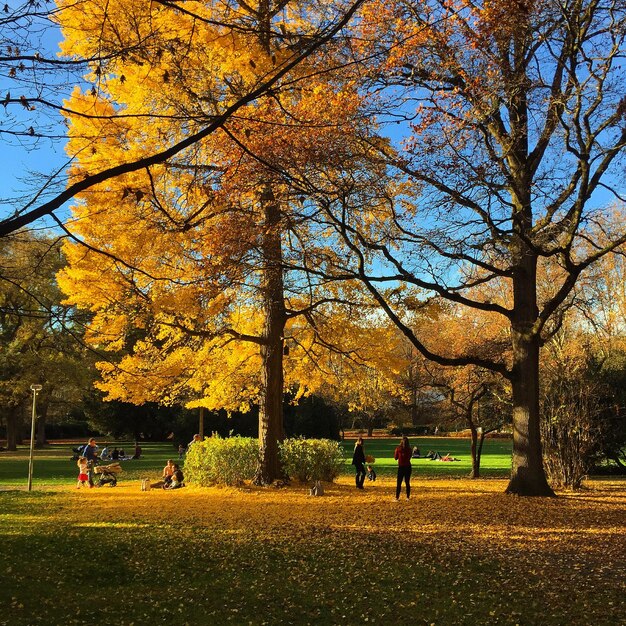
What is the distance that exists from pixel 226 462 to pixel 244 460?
0.45 m

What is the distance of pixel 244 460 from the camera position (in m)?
16.1

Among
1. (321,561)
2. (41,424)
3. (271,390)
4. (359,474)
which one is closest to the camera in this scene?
(321,561)

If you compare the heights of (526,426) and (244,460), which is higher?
(526,426)

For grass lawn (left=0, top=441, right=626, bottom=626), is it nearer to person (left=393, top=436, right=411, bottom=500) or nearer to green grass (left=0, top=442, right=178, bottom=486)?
person (left=393, top=436, right=411, bottom=500)

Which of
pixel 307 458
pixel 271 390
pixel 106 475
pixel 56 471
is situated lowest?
pixel 56 471

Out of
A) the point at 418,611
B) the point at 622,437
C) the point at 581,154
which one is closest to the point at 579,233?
the point at 581,154

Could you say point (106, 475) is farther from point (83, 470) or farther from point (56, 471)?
point (56, 471)

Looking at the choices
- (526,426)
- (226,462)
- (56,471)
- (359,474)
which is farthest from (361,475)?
(56,471)

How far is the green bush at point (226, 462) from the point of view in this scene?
16031mm

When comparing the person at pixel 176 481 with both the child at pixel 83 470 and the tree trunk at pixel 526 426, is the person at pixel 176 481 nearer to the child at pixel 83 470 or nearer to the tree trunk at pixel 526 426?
the child at pixel 83 470

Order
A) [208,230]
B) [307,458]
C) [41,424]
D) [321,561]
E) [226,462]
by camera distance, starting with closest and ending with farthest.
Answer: [321,561]
[208,230]
[226,462]
[307,458]
[41,424]

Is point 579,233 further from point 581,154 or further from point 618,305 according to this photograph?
point 618,305

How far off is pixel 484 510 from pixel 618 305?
29.5 m

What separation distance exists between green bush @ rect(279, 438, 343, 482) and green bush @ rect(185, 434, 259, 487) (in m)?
0.80
